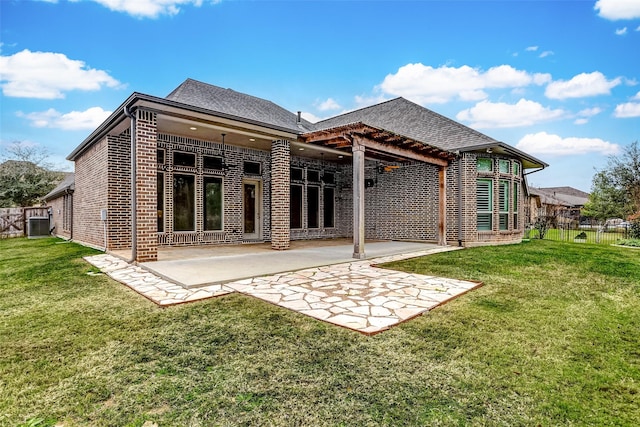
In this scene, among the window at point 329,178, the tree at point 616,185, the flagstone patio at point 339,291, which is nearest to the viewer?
the flagstone patio at point 339,291

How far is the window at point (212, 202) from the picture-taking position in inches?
380

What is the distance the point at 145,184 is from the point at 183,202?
3.22m

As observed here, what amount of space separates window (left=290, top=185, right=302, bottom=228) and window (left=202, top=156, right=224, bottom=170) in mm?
2914

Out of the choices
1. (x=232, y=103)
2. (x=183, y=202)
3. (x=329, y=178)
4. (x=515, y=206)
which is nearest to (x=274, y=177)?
(x=183, y=202)

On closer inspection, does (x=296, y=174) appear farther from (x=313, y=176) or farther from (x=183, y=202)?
(x=183, y=202)

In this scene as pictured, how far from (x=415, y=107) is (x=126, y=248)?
453 inches

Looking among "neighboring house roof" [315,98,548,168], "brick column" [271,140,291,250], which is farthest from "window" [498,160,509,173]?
"brick column" [271,140,291,250]

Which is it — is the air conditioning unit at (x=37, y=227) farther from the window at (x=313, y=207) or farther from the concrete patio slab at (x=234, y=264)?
the window at (x=313, y=207)

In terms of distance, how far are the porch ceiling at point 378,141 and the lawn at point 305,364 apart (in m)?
4.36

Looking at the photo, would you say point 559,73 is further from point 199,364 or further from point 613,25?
point 199,364

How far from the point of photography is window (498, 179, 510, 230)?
10.8 metres

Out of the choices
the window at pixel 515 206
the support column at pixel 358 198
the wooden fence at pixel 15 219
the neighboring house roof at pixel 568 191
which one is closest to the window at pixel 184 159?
the support column at pixel 358 198

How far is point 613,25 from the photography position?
1279 centimetres

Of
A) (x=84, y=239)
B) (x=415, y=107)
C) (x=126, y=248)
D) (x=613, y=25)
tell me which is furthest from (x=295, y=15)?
(x=613, y=25)
